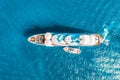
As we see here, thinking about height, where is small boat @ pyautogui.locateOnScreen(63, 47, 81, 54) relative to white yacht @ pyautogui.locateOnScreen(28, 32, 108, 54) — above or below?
below

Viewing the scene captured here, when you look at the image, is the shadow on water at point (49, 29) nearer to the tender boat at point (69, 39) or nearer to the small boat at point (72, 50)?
the tender boat at point (69, 39)

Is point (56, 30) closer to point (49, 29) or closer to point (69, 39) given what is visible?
point (49, 29)

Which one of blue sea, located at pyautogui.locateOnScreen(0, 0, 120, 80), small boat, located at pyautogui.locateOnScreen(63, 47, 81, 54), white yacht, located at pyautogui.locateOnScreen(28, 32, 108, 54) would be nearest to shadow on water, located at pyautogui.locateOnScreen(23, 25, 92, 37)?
blue sea, located at pyautogui.locateOnScreen(0, 0, 120, 80)

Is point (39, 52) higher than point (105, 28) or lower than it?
lower

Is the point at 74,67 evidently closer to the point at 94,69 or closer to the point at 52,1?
the point at 94,69

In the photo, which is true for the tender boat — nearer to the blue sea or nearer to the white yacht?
the white yacht

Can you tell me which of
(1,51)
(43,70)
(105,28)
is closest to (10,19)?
(1,51)

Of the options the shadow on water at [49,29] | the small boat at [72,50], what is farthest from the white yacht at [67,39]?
the shadow on water at [49,29]

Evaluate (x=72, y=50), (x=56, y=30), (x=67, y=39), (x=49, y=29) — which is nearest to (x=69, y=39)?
(x=67, y=39)

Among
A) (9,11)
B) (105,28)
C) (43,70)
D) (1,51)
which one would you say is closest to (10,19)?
(9,11)

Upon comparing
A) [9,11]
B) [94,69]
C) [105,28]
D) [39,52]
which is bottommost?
[94,69]
